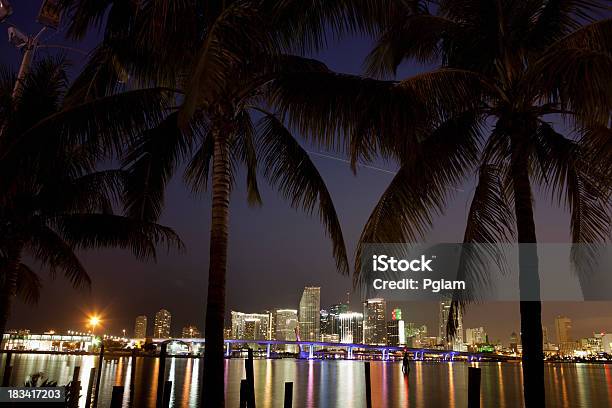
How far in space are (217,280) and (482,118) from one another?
511 cm

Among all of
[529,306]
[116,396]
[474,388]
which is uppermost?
[529,306]

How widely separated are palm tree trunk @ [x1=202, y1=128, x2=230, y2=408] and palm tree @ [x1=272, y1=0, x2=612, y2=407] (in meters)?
1.48

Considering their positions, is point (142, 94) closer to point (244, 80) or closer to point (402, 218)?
point (244, 80)

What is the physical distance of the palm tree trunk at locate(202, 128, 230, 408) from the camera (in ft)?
25.6

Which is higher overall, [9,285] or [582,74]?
[582,74]

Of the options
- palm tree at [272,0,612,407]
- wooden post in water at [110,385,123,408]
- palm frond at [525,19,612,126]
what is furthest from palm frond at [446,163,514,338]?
wooden post in water at [110,385,123,408]

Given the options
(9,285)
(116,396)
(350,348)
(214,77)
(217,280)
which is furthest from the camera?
(350,348)

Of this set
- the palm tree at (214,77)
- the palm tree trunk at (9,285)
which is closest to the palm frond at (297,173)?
the palm tree at (214,77)

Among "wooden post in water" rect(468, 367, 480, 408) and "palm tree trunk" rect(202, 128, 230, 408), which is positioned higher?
"palm tree trunk" rect(202, 128, 230, 408)

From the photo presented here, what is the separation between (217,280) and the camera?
324 inches

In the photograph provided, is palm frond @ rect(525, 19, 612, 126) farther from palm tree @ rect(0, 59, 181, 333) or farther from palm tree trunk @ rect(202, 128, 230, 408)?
palm tree @ rect(0, 59, 181, 333)

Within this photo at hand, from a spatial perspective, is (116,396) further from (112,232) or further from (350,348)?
(350,348)

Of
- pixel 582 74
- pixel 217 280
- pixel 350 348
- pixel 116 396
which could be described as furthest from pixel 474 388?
pixel 350 348

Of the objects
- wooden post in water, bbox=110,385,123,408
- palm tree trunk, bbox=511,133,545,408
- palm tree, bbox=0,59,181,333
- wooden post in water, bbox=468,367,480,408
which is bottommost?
wooden post in water, bbox=110,385,123,408
